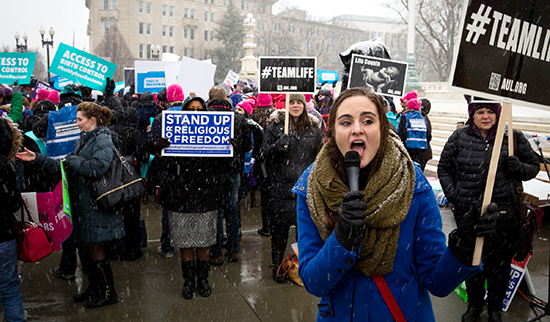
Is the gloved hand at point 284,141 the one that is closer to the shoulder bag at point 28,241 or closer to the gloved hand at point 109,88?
the shoulder bag at point 28,241

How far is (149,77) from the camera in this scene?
10.4 m

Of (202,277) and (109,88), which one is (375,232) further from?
(109,88)

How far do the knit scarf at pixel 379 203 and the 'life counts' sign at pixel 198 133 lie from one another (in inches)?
111

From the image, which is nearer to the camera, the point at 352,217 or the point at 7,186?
the point at 352,217

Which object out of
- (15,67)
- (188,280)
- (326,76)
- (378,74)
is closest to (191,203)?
(188,280)

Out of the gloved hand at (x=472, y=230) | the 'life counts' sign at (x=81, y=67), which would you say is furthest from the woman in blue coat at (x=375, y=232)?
the 'life counts' sign at (x=81, y=67)

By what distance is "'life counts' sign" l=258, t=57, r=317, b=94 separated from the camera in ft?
18.9

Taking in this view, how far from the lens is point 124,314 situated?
4098mm

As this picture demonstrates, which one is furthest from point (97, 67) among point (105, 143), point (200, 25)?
point (200, 25)

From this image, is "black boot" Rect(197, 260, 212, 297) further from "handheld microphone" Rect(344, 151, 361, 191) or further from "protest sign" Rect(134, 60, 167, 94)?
"protest sign" Rect(134, 60, 167, 94)

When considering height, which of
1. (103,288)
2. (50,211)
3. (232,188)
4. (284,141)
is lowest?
(103,288)

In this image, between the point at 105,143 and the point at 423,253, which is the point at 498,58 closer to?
the point at 423,253

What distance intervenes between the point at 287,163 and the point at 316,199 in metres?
2.99

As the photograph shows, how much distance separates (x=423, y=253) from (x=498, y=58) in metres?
0.99
